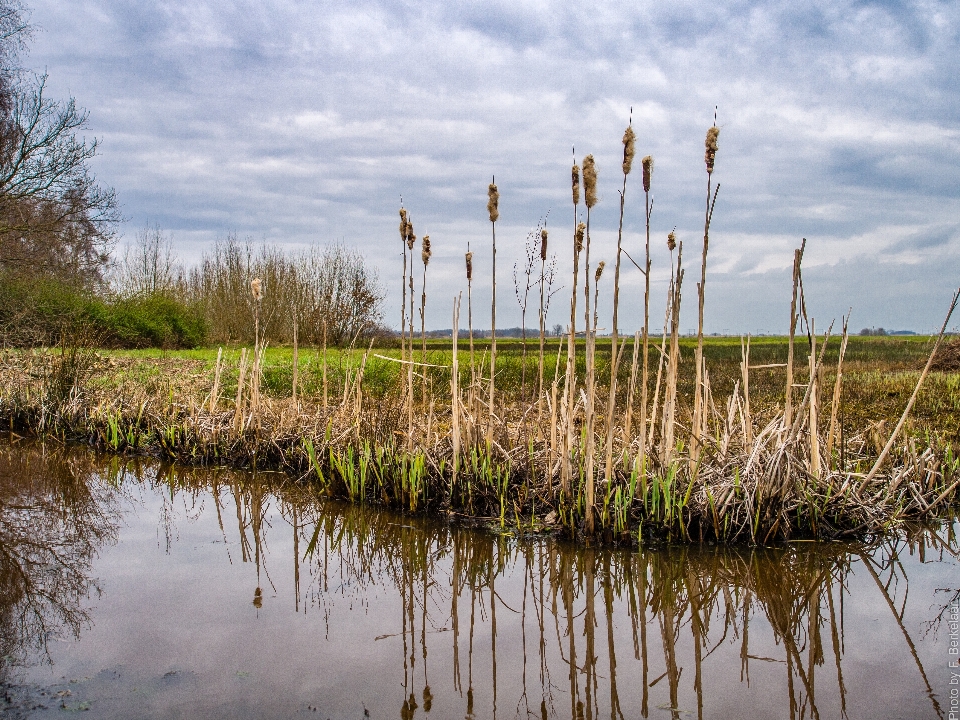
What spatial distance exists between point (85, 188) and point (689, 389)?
54.0 ft

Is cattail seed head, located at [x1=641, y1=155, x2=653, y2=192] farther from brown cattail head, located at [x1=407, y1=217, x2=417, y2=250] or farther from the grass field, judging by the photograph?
the grass field

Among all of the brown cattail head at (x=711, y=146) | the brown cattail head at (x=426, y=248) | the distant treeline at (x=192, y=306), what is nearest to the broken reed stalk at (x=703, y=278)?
the brown cattail head at (x=711, y=146)

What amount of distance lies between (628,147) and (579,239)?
626 millimetres

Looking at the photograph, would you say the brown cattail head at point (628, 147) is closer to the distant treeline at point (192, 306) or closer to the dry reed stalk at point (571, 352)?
the dry reed stalk at point (571, 352)

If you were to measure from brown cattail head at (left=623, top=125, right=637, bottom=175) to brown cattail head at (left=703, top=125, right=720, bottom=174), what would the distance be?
417 millimetres

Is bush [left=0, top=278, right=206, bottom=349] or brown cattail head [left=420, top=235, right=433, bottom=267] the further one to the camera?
bush [left=0, top=278, right=206, bottom=349]

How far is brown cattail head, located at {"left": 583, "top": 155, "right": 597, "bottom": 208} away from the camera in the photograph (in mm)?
4293

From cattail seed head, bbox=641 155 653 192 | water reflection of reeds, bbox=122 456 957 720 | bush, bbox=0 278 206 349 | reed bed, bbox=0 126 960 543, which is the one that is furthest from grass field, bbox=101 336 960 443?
bush, bbox=0 278 206 349

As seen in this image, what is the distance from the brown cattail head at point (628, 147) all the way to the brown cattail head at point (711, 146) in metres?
0.42

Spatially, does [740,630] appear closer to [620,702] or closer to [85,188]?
[620,702]

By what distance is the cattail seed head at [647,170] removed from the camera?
4305mm

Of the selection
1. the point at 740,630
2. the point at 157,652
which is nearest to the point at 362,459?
the point at 157,652

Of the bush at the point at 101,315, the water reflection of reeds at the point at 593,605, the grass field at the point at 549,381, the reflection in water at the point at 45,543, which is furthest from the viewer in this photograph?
the bush at the point at 101,315

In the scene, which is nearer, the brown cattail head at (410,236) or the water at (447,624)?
the water at (447,624)
